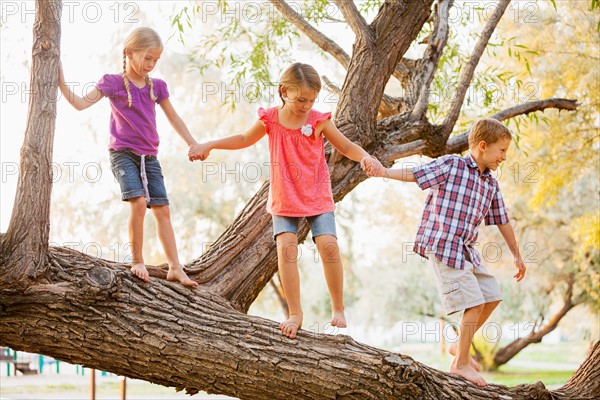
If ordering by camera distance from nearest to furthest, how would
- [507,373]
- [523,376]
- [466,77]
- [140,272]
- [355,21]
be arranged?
[140,272] → [355,21] → [466,77] → [523,376] → [507,373]

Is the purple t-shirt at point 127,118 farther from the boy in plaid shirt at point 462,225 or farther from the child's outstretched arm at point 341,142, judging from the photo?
the boy in plaid shirt at point 462,225

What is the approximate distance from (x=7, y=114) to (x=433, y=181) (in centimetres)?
887

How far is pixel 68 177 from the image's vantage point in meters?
14.4

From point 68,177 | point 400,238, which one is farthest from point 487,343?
point 68,177

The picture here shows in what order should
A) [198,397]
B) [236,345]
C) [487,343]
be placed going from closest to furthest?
[236,345]
[198,397]
[487,343]

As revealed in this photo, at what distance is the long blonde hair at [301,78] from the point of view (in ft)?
12.9

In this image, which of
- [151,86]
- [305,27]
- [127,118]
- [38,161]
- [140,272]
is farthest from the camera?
[305,27]

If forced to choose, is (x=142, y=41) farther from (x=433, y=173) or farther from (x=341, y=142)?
(x=433, y=173)

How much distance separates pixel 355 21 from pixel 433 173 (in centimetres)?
164

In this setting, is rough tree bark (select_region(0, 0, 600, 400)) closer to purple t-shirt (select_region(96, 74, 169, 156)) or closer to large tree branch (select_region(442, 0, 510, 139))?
purple t-shirt (select_region(96, 74, 169, 156))

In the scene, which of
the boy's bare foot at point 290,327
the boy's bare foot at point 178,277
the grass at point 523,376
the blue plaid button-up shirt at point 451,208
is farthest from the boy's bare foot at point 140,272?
the grass at point 523,376

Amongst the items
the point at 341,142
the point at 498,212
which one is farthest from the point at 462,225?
the point at 341,142

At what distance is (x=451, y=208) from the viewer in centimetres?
433

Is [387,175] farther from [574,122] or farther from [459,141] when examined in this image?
[574,122]
